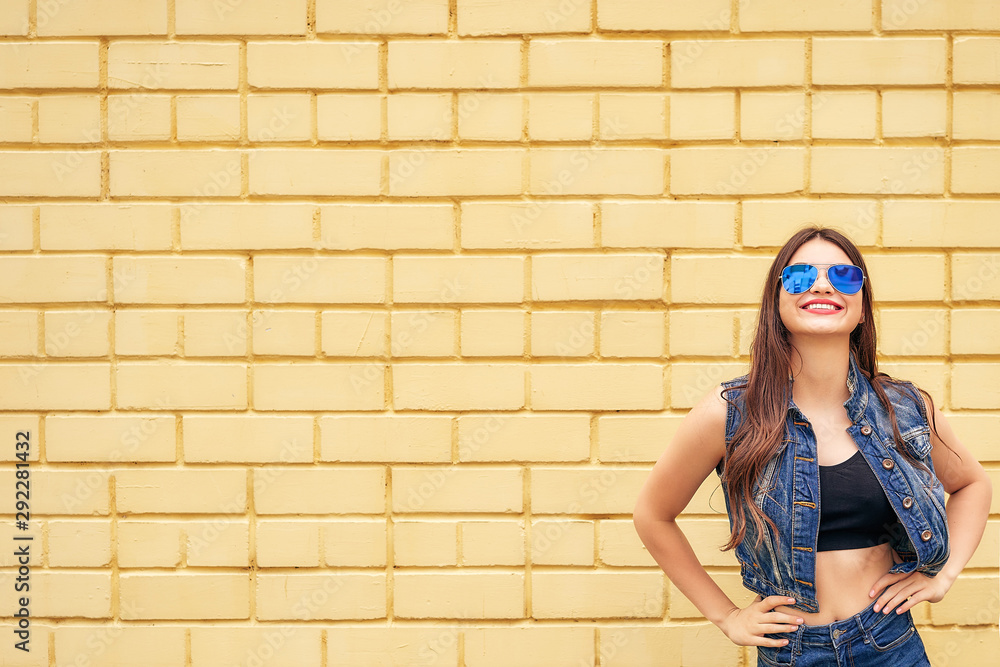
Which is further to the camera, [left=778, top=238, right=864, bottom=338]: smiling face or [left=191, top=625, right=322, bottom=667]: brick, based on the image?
[left=191, top=625, right=322, bottom=667]: brick

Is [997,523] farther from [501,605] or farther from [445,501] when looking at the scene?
[445,501]

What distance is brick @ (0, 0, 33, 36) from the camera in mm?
3221

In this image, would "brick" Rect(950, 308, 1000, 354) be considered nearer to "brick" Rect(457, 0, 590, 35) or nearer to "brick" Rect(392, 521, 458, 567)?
"brick" Rect(457, 0, 590, 35)

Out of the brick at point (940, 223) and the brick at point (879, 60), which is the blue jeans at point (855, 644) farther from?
the brick at point (879, 60)

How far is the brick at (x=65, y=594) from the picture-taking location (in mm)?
3236

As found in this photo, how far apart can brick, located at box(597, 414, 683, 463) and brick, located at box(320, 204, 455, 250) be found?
1.00 m

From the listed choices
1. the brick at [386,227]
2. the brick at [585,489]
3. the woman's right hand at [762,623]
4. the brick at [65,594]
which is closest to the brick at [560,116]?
the brick at [386,227]

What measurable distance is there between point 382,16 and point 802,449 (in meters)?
2.34

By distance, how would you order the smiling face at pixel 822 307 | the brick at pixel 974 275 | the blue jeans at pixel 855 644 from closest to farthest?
the blue jeans at pixel 855 644 → the smiling face at pixel 822 307 → the brick at pixel 974 275

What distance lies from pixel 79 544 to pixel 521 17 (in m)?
2.84

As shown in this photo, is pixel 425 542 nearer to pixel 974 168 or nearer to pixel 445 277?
pixel 445 277

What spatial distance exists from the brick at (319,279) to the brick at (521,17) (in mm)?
1044

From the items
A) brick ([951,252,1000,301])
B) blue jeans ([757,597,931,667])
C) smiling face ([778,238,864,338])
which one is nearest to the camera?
blue jeans ([757,597,931,667])

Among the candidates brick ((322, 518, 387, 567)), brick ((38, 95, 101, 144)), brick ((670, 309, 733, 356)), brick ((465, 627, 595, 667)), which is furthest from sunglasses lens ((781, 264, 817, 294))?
brick ((38, 95, 101, 144))
